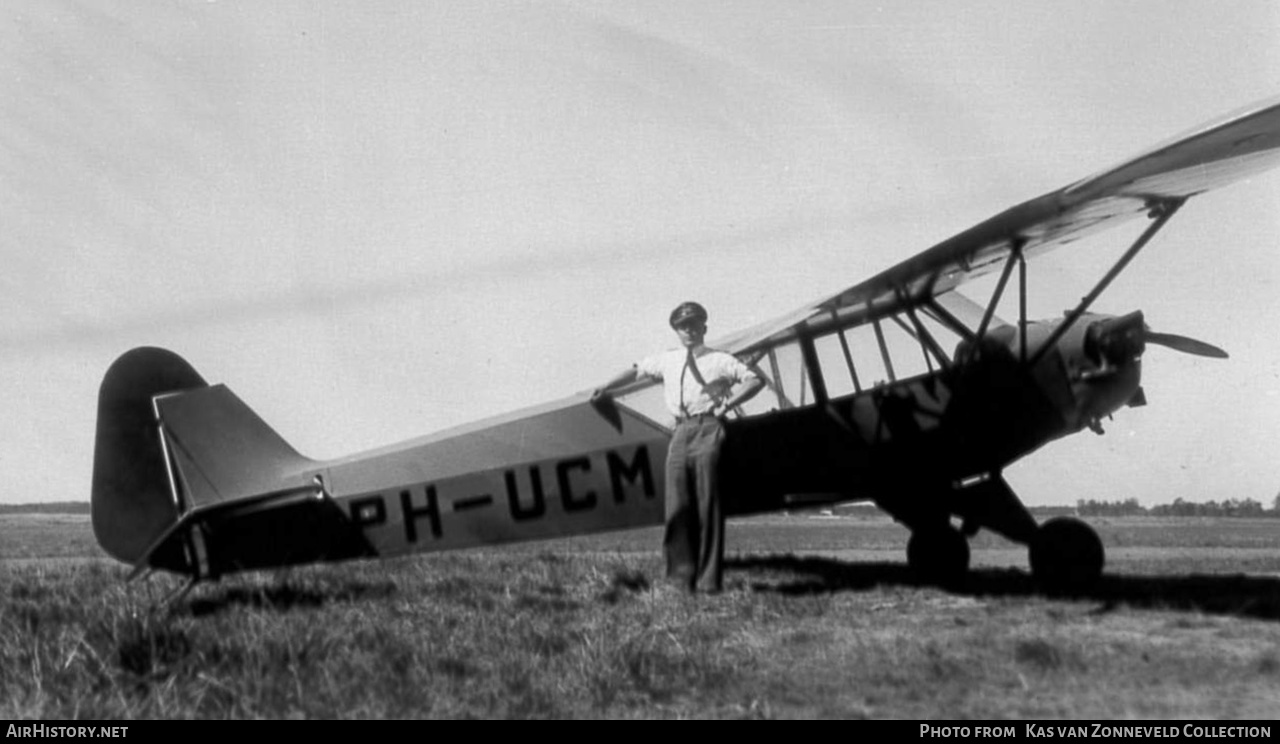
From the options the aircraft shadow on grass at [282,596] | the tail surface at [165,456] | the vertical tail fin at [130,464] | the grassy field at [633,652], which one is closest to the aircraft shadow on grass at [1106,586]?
the grassy field at [633,652]

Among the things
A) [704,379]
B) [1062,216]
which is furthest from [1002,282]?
[704,379]

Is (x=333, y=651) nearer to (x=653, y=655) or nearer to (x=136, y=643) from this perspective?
(x=136, y=643)

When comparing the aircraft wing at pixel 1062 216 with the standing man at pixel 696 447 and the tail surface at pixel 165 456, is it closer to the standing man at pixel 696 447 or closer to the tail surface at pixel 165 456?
the standing man at pixel 696 447

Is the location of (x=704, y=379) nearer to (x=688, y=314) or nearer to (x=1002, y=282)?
(x=688, y=314)

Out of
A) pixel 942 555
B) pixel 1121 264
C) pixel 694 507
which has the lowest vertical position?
pixel 942 555

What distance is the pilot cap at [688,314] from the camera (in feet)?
20.8

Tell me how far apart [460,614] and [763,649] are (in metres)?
1.79

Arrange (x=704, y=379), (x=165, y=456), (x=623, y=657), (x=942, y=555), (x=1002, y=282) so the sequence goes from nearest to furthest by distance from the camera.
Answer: (x=623, y=657) < (x=704, y=379) < (x=165, y=456) < (x=1002, y=282) < (x=942, y=555)

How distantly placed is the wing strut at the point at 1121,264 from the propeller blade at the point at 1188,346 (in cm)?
107

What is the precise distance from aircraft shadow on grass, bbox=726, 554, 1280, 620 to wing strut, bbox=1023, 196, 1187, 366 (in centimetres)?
170

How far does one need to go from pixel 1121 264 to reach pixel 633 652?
4.65 metres

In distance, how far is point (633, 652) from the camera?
12.9 ft
